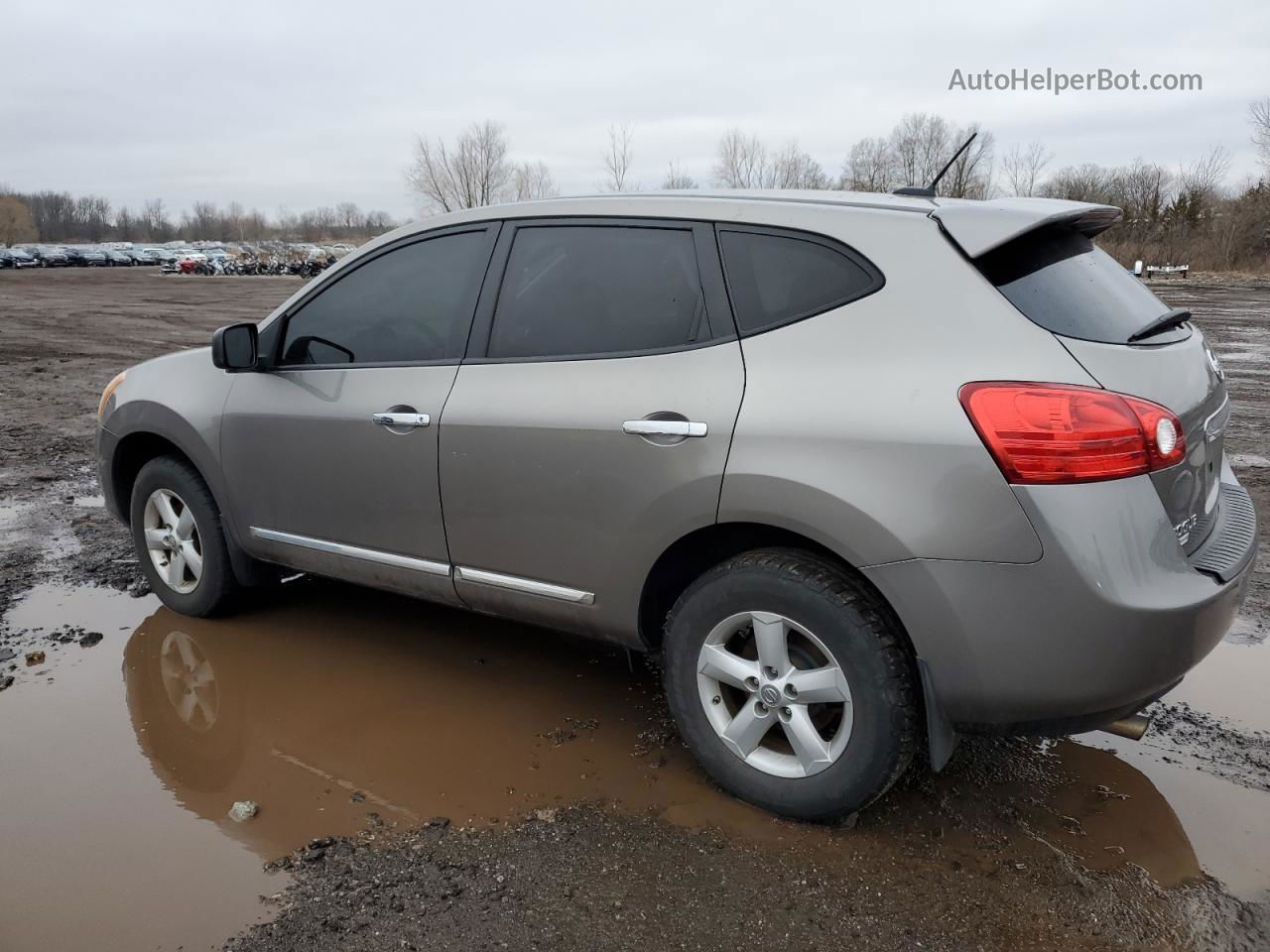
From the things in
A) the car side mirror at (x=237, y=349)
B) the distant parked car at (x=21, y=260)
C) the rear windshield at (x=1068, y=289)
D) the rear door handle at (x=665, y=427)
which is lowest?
the rear door handle at (x=665, y=427)

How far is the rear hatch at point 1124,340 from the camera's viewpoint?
2.52m

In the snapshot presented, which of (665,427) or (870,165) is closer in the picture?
(665,427)

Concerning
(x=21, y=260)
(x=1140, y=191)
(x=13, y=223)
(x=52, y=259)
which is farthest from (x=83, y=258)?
(x=1140, y=191)

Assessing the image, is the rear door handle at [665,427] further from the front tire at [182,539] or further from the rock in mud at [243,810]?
the front tire at [182,539]

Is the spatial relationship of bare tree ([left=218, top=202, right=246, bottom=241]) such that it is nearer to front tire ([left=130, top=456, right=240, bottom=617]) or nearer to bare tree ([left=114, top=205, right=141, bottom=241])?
bare tree ([left=114, top=205, right=141, bottom=241])

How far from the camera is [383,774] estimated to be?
3232 millimetres

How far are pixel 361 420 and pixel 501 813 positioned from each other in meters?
1.50

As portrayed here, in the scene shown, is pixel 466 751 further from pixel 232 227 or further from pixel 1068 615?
pixel 232 227

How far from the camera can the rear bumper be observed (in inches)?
93.3

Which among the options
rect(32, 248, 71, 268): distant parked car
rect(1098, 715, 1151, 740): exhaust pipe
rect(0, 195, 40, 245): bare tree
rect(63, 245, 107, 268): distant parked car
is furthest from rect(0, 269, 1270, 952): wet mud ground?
rect(0, 195, 40, 245): bare tree

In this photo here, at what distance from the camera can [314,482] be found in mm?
3824

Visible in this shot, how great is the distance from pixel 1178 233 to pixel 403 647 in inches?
1961

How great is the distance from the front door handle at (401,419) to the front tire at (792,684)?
1.13 metres

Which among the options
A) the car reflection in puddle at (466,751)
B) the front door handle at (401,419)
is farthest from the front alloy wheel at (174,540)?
the front door handle at (401,419)
